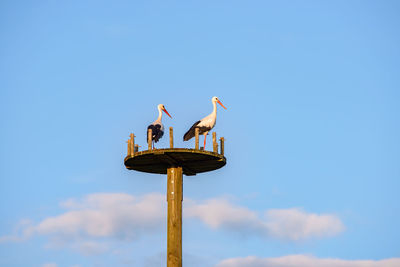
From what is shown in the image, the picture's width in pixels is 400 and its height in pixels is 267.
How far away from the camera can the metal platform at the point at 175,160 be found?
2947 centimetres

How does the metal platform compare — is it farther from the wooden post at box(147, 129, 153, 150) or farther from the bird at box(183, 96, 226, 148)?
the bird at box(183, 96, 226, 148)

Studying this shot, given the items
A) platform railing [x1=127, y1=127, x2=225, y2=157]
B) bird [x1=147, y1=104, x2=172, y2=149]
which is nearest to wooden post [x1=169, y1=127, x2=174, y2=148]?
platform railing [x1=127, y1=127, x2=225, y2=157]

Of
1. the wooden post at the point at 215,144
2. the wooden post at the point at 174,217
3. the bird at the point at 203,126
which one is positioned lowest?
the wooden post at the point at 174,217

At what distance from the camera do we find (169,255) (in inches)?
1176

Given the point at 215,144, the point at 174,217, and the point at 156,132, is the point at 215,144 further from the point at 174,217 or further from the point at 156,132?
the point at 156,132

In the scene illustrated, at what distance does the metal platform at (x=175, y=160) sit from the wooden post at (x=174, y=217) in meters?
Answer: 0.49

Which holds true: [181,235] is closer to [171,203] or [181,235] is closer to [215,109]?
[171,203]

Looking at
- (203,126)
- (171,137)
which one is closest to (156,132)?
(203,126)

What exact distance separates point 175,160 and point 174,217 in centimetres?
229

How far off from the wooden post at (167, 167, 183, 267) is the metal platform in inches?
19.4

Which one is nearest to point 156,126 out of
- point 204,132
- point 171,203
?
point 204,132

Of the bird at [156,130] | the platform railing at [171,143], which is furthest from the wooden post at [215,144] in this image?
the bird at [156,130]

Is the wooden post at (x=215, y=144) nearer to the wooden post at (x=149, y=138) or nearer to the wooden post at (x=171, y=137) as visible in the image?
the wooden post at (x=171, y=137)

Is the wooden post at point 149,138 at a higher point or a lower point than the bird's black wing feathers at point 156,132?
lower
